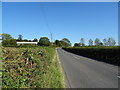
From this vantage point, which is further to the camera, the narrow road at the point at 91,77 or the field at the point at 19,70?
the narrow road at the point at 91,77

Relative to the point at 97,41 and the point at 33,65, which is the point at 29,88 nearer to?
the point at 33,65

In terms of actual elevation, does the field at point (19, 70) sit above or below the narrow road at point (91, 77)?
above

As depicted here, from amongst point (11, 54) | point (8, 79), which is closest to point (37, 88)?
point (8, 79)

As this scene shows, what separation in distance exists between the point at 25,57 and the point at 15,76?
946 millimetres

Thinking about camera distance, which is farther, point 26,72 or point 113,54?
point 113,54

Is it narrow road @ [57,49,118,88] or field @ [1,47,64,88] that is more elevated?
field @ [1,47,64,88]

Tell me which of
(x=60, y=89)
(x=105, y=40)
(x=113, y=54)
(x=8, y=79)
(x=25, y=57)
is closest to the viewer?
(x=8, y=79)

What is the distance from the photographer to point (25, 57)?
14.2ft

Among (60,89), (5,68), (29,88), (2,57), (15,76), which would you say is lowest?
(60,89)

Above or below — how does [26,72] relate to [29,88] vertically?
above

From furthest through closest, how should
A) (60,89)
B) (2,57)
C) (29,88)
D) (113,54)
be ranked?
(113,54), (60,89), (29,88), (2,57)

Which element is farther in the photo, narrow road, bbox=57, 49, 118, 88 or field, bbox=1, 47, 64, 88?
narrow road, bbox=57, 49, 118, 88

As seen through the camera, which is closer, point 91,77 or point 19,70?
point 19,70

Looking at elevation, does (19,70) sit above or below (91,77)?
above
